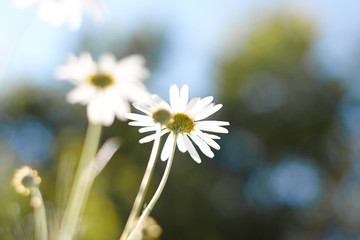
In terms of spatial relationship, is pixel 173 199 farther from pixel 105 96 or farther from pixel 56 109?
pixel 105 96

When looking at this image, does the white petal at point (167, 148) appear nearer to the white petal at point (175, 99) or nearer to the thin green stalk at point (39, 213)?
the white petal at point (175, 99)

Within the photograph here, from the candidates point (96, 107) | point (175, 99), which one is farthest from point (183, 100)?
point (96, 107)

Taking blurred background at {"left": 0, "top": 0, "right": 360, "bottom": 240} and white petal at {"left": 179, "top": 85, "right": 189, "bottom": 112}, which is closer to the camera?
white petal at {"left": 179, "top": 85, "right": 189, "bottom": 112}

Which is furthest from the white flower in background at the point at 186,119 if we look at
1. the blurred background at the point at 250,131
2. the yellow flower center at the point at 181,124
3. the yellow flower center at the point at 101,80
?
the blurred background at the point at 250,131

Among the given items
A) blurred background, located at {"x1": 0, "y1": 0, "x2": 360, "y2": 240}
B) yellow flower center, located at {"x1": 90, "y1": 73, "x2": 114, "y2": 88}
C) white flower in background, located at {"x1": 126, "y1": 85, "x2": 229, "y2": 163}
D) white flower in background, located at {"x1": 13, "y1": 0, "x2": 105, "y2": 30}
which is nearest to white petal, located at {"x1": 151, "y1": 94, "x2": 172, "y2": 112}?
white flower in background, located at {"x1": 126, "y1": 85, "x2": 229, "y2": 163}

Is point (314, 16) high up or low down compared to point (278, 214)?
up

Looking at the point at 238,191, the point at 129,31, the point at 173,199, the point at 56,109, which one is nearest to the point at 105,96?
the point at 173,199

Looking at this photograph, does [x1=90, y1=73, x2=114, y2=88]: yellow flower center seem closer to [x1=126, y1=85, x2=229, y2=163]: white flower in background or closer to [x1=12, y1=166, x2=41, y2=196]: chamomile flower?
[x1=126, y1=85, x2=229, y2=163]: white flower in background
